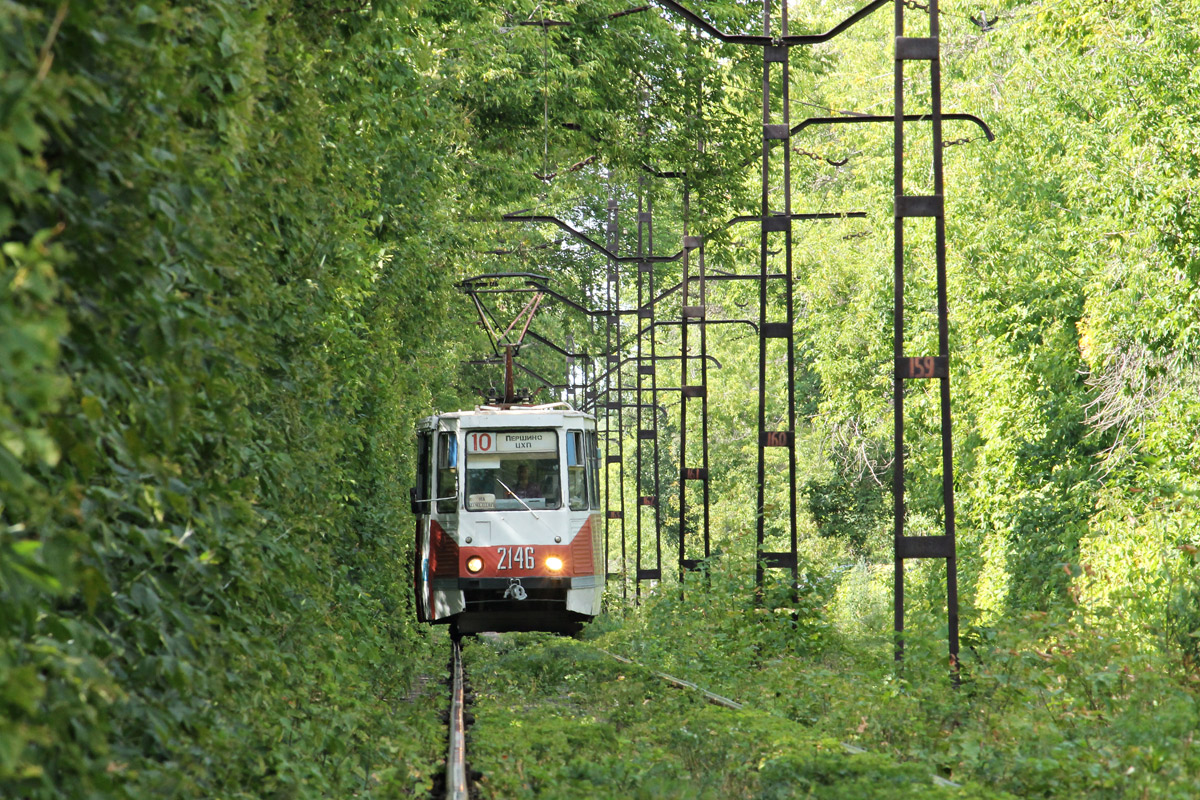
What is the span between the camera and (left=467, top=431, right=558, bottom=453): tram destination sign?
711 inches

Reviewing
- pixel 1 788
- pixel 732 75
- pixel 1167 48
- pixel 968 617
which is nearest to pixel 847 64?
pixel 732 75

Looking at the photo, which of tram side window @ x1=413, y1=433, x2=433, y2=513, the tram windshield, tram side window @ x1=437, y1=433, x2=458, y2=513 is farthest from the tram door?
the tram windshield

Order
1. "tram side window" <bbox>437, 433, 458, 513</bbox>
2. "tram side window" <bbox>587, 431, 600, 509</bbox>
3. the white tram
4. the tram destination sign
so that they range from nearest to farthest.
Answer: the white tram, "tram side window" <bbox>437, 433, 458, 513</bbox>, the tram destination sign, "tram side window" <bbox>587, 431, 600, 509</bbox>

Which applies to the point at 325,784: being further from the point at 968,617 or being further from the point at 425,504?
the point at 425,504

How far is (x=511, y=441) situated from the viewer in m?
18.1

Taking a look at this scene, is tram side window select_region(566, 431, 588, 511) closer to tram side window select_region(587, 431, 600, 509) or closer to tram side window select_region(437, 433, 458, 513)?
tram side window select_region(587, 431, 600, 509)

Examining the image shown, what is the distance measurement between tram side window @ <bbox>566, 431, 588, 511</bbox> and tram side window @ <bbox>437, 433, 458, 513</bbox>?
145cm

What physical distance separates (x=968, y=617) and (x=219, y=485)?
413 inches

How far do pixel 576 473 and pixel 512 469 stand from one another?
33.5 inches

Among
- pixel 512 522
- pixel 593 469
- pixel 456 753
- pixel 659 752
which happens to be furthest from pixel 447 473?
pixel 659 752

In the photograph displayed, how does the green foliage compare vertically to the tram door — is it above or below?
above

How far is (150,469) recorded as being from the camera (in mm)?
3586

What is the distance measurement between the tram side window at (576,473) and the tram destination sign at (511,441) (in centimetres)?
23

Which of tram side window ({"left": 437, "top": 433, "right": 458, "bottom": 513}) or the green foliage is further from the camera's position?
tram side window ({"left": 437, "top": 433, "right": 458, "bottom": 513})
